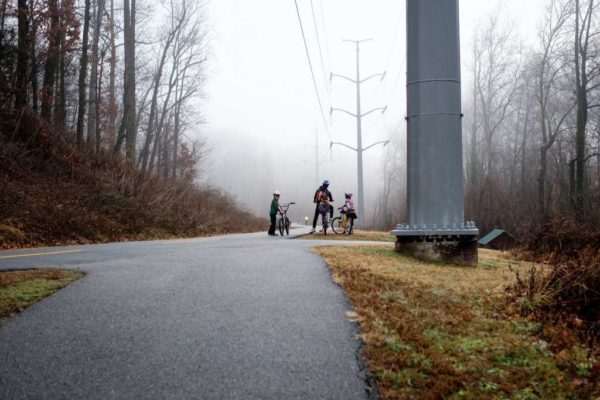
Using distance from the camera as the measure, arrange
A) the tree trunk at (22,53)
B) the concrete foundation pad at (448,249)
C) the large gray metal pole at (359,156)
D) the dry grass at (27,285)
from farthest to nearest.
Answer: the large gray metal pole at (359,156) → the tree trunk at (22,53) → the concrete foundation pad at (448,249) → the dry grass at (27,285)

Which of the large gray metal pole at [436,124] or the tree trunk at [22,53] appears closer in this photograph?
the large gray metal pole at [436,124]

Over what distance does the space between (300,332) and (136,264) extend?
3.87 meters

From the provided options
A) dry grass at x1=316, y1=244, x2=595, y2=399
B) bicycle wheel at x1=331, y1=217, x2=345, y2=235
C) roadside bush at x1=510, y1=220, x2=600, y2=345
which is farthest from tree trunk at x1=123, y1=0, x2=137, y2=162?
roadside bush at x1=510, y1=220, x2=600, y2=345

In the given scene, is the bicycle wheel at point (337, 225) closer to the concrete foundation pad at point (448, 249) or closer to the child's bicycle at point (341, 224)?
the child's bicycle at point (341, 224)

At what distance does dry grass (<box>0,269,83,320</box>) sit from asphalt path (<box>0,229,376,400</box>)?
148mm

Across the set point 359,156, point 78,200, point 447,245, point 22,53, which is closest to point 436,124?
point 447,245

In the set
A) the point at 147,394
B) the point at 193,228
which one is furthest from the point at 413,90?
the point at 193,228

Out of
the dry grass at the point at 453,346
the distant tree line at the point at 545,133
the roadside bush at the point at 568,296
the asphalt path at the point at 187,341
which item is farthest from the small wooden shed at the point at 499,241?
the asphalt path at the point at 187,341

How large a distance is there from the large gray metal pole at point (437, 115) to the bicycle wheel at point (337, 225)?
36.4 ft

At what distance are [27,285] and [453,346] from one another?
178 inches

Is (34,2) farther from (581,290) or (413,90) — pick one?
(581,290)

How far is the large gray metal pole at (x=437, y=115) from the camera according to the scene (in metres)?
7.68

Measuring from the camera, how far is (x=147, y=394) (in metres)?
2.84

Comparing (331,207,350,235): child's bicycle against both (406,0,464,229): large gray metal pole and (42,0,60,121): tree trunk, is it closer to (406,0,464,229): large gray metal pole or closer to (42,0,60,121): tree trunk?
(406,0,464,229): large gray metal pole
